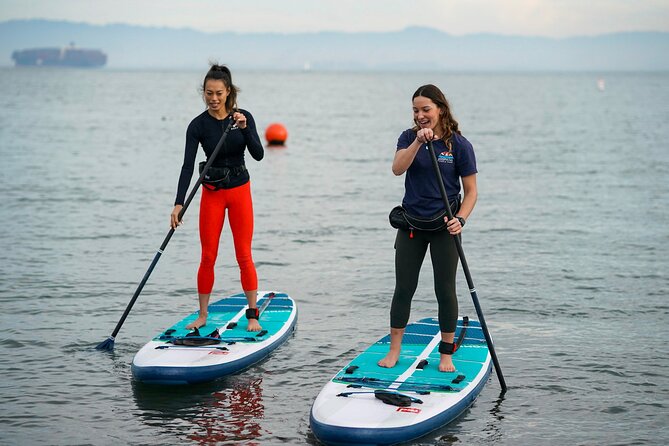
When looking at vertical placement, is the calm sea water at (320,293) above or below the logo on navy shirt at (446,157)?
below

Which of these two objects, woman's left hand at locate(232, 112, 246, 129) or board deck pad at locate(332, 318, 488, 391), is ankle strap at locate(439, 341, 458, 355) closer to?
board deck pad at locate(332, 318, 488, 391)

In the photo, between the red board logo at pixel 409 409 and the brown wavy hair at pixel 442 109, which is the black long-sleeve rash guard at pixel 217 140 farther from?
the red board logo at pixel 409 409

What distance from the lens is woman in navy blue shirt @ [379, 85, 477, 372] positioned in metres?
7.87

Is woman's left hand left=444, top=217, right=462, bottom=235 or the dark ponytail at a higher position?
the dark ponytail

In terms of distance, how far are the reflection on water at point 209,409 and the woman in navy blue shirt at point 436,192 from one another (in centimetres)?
126

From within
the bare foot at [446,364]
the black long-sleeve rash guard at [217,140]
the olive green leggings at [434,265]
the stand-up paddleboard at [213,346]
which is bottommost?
the stand-up paddleboard at [213,346]

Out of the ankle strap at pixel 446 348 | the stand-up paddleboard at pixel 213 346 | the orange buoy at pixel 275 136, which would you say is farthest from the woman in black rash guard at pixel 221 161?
the orange buoy at pixel 275 136

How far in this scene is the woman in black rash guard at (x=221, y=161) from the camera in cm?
922

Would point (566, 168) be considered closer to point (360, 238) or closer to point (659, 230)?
point (659, 230)

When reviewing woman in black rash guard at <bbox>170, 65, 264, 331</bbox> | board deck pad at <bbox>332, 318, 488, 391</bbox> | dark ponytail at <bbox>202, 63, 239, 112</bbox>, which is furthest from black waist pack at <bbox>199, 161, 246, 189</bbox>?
board deck pad at <bbox>332, 318, 488, 391</bbox>

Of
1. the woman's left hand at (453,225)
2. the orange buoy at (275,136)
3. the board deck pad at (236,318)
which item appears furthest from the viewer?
the orange buoy at (275,136)

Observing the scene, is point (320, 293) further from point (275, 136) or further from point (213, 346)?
point (275, 136)

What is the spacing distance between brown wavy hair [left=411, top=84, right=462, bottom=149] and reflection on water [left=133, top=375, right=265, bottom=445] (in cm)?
273

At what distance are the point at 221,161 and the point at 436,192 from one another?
2336 millimetres
